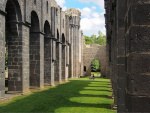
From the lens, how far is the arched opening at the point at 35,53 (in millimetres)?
15445

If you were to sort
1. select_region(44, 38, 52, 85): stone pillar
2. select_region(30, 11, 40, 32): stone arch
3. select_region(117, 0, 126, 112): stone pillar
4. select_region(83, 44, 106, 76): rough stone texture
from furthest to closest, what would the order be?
select_region(83, 44, 106, 76): rough stone texture → select_region(44, 38, 52, 85): stone pillar → select_region(30, 11, 40, 32): stone arch → select_region(117, 0, 126, 112): stone pillar

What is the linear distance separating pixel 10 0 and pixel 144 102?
10.5 m

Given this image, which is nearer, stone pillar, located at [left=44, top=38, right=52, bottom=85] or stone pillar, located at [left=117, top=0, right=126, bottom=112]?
stone pillar, located at [left=117, top=0, right=126, bottom=112]

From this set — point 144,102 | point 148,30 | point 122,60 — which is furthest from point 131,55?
point 122,60

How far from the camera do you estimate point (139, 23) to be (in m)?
2.61

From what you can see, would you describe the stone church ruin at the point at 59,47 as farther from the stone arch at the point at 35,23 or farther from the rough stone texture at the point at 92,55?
the rough stone texture at the point at 92,55

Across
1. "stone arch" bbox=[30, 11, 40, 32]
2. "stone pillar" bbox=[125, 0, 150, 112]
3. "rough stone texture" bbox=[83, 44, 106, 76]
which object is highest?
"stone arch" bbox=[30, 11, 40, 32]

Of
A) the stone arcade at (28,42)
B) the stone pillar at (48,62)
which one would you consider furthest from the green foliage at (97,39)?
the stone pillar at (48,62)

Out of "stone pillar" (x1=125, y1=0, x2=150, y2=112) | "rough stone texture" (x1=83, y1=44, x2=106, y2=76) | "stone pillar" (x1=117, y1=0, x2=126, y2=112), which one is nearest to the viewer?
"stone pillar" (x1=125, y1=0, x2=150, y2=112)

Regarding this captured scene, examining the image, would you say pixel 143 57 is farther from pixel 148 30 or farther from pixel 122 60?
pixel 122 60

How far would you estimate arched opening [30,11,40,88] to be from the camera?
15.4 m

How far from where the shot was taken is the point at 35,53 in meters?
15.6

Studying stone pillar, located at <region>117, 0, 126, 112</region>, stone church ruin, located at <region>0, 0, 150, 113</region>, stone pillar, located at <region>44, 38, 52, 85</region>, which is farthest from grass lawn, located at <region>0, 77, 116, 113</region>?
stone pillar, located at <region>44, 38, 52, 85</region>

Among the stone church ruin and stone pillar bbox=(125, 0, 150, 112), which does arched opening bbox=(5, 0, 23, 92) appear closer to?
the stone church ruin
